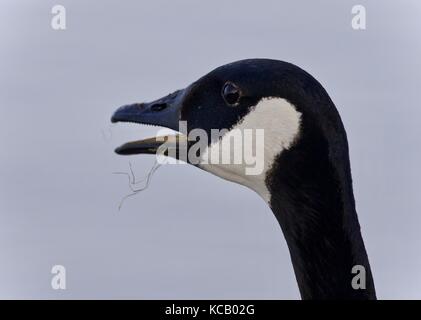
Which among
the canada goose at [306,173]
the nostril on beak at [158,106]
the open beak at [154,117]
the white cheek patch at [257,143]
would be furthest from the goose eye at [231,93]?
the nostril on beak at [158,106]

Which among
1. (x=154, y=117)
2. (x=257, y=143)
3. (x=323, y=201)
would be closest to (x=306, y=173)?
(x=323, y=201)

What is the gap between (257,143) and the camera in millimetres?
5035

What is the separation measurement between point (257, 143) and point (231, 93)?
1.10 feet

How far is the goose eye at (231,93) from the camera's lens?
509cm

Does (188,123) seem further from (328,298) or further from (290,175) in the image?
(328,298)

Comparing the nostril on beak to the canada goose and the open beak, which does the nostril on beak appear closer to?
the open beak

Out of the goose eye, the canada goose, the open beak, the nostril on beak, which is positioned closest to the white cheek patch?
the canada goose

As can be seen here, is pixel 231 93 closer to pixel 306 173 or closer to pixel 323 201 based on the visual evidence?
pixel 306 173

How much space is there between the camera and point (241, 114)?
5121 mm

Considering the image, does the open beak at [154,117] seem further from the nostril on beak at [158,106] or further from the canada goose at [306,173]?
the canada goose at [306,173]

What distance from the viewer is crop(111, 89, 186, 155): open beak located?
5.20 metres
